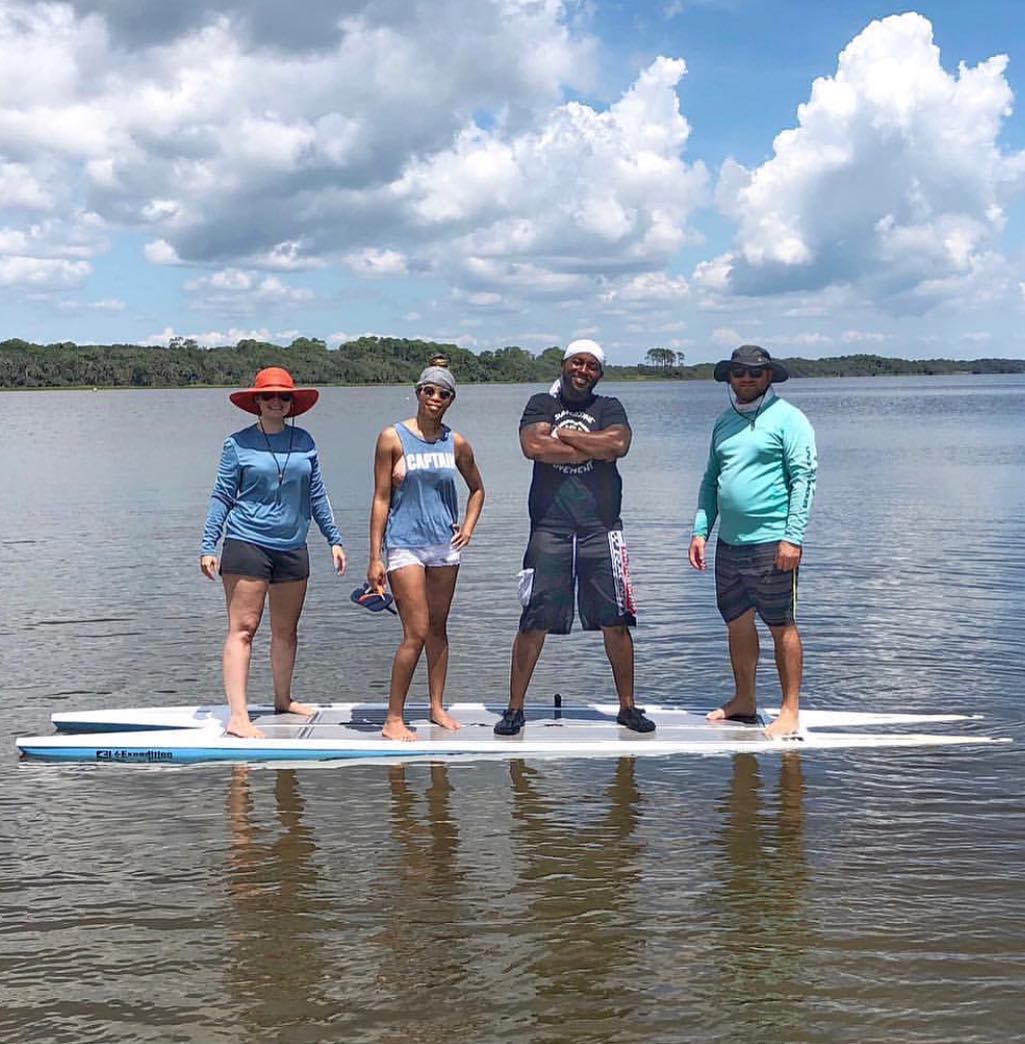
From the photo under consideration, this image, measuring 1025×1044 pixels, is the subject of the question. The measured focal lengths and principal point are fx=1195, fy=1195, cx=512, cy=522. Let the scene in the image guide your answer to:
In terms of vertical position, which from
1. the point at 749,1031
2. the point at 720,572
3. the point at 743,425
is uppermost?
the point at 743,425

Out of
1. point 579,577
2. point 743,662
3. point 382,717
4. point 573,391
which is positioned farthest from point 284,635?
point 743,662

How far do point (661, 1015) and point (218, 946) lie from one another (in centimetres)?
199

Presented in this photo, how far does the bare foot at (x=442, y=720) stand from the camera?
848cm

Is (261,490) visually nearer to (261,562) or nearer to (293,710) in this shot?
(261,562)

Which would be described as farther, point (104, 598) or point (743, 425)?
point (104, 598)

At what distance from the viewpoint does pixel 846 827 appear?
22.2ft

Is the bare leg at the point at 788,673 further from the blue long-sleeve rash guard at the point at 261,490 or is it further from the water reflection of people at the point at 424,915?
the blue long-sleeve rash guard at the point at 261,490

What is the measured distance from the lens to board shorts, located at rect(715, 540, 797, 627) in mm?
7953

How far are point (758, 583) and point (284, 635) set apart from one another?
338 cm

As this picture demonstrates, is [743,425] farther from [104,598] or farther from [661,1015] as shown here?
[104,598]

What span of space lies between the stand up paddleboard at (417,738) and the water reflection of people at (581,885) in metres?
0.30

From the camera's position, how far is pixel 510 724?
27.3 feet

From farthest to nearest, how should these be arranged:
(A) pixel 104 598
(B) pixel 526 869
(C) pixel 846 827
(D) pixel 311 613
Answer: (A) pixel 104 598 < (D) pixel 311 613 < (C) pixel 846 827 < (B) pixel 526 869

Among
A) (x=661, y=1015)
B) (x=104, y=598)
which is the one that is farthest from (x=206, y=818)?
(x=104, y=598)
